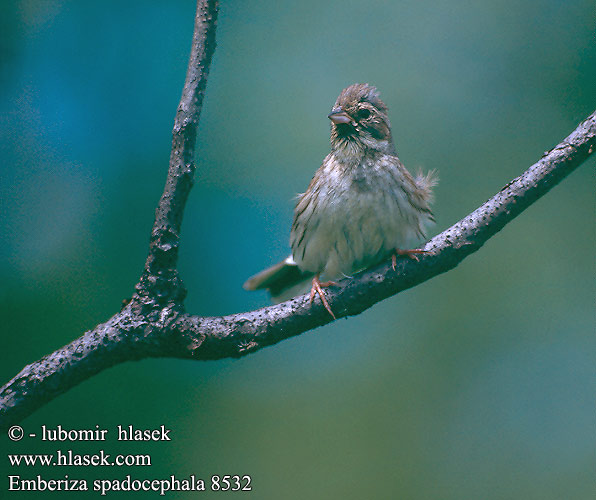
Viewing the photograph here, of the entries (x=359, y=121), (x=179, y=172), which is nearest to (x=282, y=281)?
(x=359, y=121)

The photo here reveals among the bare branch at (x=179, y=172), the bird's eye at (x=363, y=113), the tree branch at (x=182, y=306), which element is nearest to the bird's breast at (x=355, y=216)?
the bird's eye at (x=363, y=113)

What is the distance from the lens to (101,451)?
99.5 inches

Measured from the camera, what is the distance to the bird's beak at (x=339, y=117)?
7.53ft

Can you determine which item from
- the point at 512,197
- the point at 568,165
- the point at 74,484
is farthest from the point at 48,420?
the point at 568,165

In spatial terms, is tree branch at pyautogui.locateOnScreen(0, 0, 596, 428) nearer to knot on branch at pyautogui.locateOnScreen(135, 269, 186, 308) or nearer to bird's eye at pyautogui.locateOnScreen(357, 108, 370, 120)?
knot on branch at pyautogui.locateOnScreen(135, 269, 186, 308)

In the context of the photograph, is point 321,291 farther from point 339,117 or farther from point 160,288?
point 339,117

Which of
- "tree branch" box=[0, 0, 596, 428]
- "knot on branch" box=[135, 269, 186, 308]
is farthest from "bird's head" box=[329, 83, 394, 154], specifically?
"knot on branch" box=[135, 269, 186, 308]

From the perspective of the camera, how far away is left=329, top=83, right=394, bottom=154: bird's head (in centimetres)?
237

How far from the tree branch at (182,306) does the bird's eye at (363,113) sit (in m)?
0.69

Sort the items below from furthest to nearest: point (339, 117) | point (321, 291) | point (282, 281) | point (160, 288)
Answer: point (282, 281) < point (339, 117) < point (321, 291) < point (160, 288)

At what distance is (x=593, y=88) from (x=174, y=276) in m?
3.09

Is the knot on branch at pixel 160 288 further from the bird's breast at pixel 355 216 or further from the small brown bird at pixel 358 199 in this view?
the bird's breast at pixel 355 216

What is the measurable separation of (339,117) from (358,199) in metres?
0.35

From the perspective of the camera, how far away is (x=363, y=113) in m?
2.41
